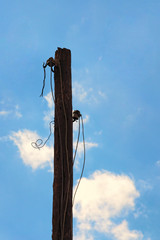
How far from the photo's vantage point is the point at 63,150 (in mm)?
4566

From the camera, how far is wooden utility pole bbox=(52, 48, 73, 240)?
423 centimetres

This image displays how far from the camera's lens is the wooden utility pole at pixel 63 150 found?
4.23 metres

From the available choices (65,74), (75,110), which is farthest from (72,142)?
(65,74)

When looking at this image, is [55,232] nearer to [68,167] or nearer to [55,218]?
[55,218]

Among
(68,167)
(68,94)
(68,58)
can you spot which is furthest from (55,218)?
(68,58)

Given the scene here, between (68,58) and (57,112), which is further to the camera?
(68,58)

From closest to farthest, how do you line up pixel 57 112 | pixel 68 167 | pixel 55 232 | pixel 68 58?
pixel 55 232 < pixel 68 167 < pixel 57 112 < pixel 68 58

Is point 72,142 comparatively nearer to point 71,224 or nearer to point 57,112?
point 57,112

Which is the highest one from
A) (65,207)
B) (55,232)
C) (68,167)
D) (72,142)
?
(72,142)

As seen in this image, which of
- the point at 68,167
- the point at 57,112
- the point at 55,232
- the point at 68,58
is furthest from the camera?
the point at 68,58

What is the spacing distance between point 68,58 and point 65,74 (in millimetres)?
317

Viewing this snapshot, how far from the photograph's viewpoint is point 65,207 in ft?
14.0

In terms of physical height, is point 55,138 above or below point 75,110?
below

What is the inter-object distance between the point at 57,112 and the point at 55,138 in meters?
0.40
